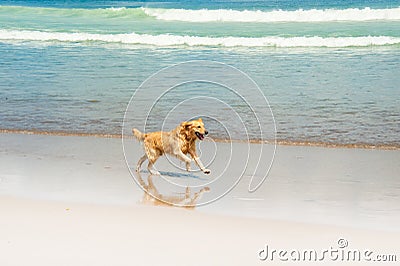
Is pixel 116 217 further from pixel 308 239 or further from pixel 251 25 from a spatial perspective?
pixel 251 25

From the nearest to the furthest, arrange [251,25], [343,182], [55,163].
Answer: [343,182] → [55,163] → [251,25]

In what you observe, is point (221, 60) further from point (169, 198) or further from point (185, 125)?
point (169, 198)

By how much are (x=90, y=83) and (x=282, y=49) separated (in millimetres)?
6785

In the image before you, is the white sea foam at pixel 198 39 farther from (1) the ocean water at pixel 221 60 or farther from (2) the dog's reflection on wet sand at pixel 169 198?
(2) the dog's reflection on wet sand at pixel 169 198

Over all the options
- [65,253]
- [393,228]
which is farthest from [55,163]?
[393,228]

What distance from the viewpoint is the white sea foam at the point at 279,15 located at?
26.1 meters

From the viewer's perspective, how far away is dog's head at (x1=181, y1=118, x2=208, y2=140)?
7.09 meters

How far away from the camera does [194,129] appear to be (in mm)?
7105

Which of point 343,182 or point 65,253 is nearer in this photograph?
point 65,253

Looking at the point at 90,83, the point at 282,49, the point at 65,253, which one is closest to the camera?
the point at 65,253

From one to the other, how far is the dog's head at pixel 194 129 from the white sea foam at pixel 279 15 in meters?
19.1

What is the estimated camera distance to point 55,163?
784cm

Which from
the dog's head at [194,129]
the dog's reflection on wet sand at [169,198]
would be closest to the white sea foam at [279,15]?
the dog's head at [194,129]

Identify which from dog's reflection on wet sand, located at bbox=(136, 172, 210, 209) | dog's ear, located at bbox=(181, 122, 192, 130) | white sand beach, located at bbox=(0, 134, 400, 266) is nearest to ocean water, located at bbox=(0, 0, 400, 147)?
white sand beach, located at bbox=(0, 134, 400, 266)
